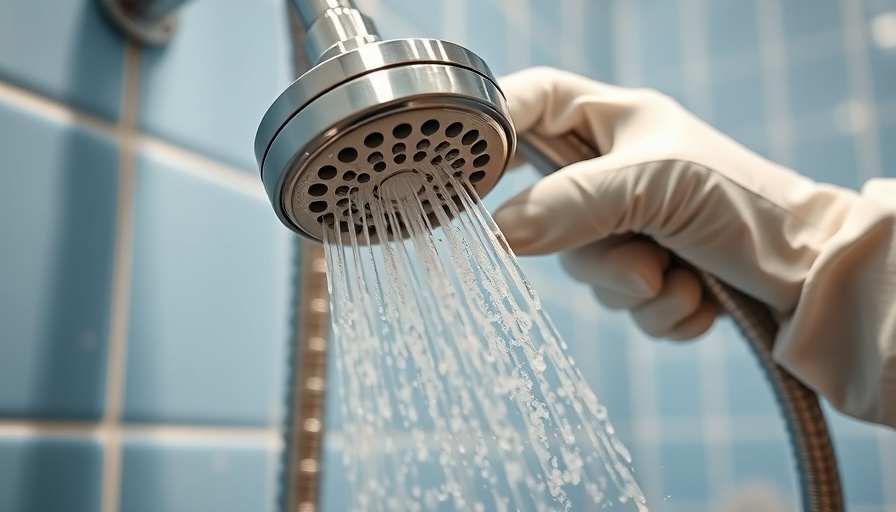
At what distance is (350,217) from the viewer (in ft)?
1.03

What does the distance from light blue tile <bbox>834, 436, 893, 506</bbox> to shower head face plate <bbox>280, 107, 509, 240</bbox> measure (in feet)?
2.46

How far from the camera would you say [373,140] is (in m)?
0.28

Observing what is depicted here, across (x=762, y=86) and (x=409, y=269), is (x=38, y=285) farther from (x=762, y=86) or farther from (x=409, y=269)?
(x=762, y=86)

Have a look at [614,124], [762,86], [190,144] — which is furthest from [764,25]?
[190,144]

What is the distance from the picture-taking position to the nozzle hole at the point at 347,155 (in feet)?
0.92

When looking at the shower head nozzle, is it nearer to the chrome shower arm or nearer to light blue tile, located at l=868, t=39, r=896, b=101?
the chrome shower arm

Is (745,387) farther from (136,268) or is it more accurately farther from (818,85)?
(136,268)

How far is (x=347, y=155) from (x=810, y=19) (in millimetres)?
898

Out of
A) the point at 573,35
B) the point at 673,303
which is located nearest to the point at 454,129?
the point at 673,303

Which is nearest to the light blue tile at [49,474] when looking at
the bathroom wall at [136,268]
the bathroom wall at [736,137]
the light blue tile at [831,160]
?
the bathroom wall at [136,268]

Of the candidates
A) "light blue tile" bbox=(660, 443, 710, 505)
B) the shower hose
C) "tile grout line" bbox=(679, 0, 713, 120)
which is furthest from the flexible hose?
"tile grout line" bbox=(679, 0, 713, 120)

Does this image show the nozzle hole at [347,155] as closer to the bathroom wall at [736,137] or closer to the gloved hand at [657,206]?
the gloved hand at [657,206]

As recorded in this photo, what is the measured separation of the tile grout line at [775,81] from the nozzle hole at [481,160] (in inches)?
30.6

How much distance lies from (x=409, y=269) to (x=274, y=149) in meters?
0.09
